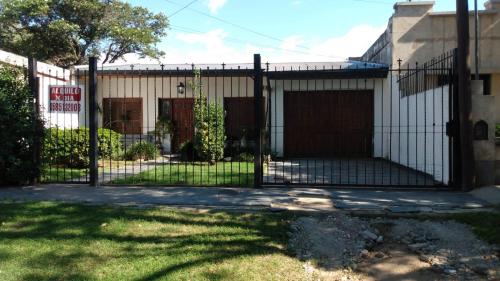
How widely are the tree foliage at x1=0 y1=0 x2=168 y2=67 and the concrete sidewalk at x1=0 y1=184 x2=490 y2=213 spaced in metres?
18.8

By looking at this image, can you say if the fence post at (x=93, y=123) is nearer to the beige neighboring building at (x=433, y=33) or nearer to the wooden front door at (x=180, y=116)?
the beige neighboring building at (x=433, y=33)

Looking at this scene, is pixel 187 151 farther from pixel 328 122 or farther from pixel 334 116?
pixel 334 116

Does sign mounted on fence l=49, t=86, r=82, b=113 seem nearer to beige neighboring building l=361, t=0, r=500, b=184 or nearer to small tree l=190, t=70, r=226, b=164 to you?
small tree l=190, t=70, r=226, b=164

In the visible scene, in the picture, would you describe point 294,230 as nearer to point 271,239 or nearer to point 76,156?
point 271,239

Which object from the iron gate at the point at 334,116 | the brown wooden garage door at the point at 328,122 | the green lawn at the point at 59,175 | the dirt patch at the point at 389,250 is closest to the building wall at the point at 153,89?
the iron gate at the point at 334,116

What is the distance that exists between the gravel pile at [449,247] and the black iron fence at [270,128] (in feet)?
10.0

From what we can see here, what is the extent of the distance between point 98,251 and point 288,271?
204 centimetres

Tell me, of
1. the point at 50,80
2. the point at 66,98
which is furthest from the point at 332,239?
the point at 50,80

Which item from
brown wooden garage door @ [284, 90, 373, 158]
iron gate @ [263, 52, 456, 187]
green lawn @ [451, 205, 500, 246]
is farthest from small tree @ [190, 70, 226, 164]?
green lawn @ [451, 205, 500, 246]

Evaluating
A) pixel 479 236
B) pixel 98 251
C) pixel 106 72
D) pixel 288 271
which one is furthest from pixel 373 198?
pixel 106 72

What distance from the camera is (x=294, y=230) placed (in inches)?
230

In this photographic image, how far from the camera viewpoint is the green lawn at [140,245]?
468 centimetres

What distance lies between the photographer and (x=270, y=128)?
16.0 meters

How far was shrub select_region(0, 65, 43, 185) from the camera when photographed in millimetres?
8500
